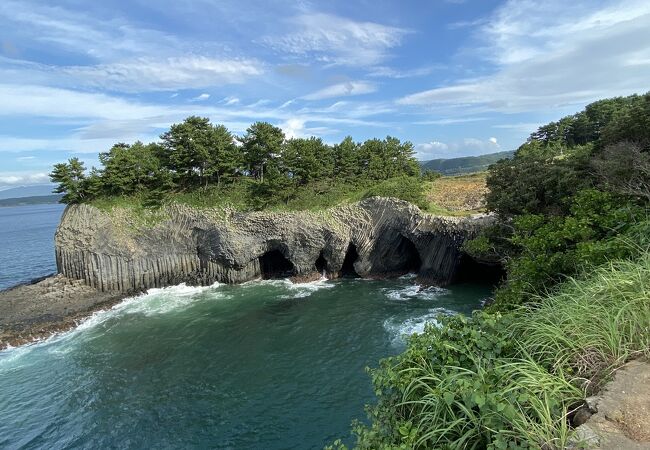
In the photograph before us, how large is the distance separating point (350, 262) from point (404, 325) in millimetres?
15002

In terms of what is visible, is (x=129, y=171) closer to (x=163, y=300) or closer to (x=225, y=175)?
(x=225, y=175)

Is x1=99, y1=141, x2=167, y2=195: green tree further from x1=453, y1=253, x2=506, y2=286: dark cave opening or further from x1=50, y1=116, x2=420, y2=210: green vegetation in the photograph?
x1=453, y1=253, x2=506, y2=286: dark cave opening

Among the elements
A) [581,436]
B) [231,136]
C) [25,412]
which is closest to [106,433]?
[25,412]

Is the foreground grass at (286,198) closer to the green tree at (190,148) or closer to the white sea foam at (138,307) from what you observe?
the green tree at (190,148)

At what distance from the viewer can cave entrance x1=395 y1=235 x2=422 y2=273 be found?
1361 inches

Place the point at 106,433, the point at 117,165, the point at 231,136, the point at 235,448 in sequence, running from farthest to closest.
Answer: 1. the point at 231,136
2. the point at 117,165
3. the point at 106,433
4. the point at 235,448

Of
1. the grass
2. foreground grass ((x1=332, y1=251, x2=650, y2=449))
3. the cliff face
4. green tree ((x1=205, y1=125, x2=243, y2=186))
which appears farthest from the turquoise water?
green tree ((x1=205, y1=125, x2=243, y2=186))

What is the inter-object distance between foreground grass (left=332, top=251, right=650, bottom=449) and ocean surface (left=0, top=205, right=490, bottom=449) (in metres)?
9.49

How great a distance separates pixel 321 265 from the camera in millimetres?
36656

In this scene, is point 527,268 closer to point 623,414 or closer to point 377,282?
A: point 623,414

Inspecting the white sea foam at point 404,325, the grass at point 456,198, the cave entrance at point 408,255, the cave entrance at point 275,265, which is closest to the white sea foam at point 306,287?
the cave entrance at point 275,265

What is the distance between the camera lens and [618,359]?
15.5 ft

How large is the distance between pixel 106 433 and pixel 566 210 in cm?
2185

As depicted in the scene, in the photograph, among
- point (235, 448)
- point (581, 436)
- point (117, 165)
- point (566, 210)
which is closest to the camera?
point (581, 436)
